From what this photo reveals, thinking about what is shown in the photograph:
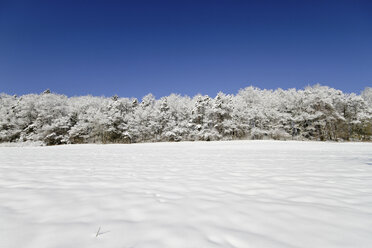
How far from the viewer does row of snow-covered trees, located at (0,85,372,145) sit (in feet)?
87.0

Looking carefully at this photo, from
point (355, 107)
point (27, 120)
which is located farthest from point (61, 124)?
point (355, 107)

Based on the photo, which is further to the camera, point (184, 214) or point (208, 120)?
point (208, 120)

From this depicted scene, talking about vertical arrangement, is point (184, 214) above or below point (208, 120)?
below

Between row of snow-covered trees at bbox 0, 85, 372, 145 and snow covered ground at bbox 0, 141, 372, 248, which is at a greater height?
row of snow-covered trees at bbox 0, 85, 372, 145

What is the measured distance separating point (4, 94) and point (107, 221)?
56320 mm

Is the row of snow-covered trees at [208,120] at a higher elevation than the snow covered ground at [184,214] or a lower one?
higher

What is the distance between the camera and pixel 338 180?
2.97 m

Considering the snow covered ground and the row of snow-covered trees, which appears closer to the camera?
the snow covered ground

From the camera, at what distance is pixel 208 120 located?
2727 cm

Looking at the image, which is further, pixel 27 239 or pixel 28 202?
pixel 28 202

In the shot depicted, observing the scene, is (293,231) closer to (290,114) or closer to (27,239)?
(27,239)

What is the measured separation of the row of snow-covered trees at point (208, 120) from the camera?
26516 mm

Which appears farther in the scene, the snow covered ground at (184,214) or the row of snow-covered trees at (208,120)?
the row of snow-covered trees at (208,120)

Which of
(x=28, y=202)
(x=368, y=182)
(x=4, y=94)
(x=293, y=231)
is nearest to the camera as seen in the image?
(x=293, y=231)
